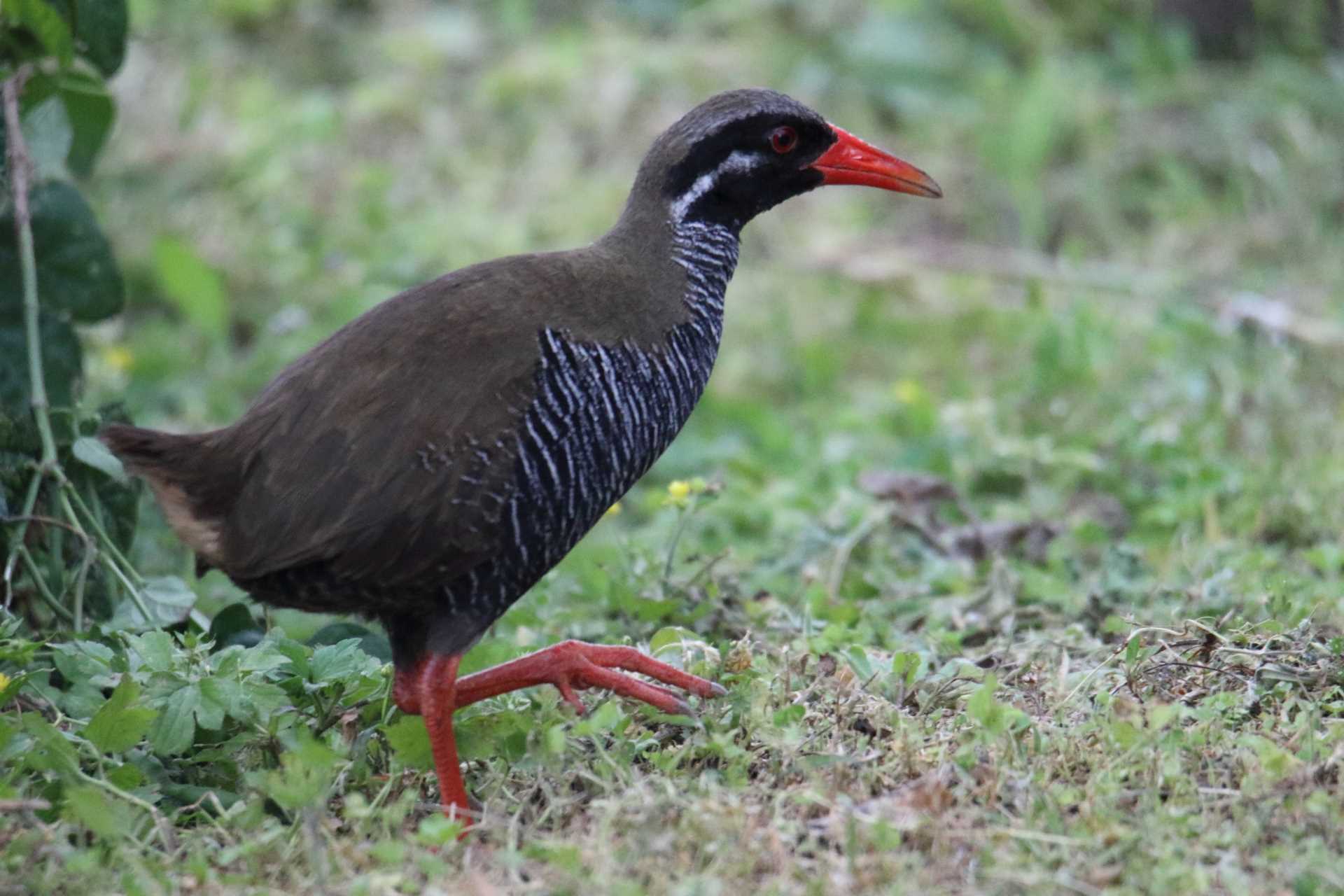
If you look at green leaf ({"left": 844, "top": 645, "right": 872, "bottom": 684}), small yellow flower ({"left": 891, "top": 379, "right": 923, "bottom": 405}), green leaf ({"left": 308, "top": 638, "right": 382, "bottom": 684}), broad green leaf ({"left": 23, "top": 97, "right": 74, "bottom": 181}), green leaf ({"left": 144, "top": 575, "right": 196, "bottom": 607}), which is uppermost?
broad green leaf ({"left": 23, "top": 97, "right": 74, "bottom": 181})

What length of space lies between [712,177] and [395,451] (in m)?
1.19

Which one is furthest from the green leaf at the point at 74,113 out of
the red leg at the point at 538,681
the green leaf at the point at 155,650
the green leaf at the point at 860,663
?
the green leaf at the point at 860,663

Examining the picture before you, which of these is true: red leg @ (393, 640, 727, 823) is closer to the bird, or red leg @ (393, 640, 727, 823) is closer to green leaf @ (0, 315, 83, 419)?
the bird

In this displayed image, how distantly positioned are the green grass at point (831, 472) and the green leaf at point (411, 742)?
0.04 feet

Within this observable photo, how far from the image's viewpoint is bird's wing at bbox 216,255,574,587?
362cm

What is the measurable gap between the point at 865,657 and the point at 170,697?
1.64 m

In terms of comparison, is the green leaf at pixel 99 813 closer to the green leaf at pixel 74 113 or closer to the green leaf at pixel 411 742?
the green leaf at pixel 411 742

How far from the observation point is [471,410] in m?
3.66

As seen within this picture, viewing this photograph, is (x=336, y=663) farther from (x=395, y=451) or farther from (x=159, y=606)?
(x=159, y=606)

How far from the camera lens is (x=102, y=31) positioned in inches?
187

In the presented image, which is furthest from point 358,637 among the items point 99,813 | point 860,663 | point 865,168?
point 865,168

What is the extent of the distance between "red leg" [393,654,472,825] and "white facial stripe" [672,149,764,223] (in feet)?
4.23

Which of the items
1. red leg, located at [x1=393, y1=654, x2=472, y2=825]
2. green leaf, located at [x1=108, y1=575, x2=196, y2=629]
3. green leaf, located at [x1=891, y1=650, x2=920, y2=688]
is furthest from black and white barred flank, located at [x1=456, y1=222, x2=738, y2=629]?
green leaf, located at [x1=108, y1=575, x2=196, y2=629]

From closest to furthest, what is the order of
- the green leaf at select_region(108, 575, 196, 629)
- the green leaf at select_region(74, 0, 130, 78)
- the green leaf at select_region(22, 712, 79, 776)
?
the green leaf at select_region(22, 712, 79, 776), the green leaf at select_region(108, 575, 196, 629), the green leaf at select_region(74, 0, 130, 78)
